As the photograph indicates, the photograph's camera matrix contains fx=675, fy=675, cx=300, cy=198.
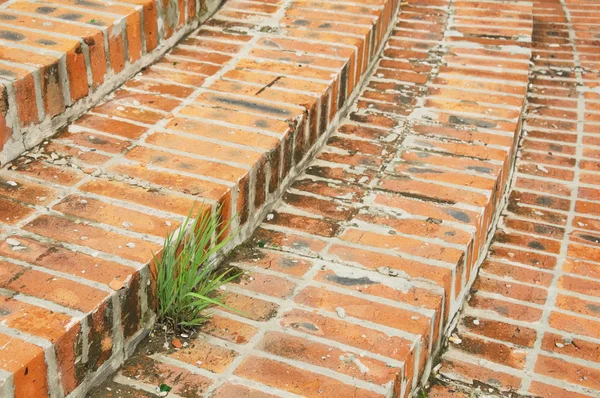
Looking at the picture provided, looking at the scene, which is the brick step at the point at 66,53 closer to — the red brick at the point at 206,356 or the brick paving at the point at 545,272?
the red brick at the point at 206,356

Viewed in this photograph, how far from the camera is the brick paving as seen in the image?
1.67m

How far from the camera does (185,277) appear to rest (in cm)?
148

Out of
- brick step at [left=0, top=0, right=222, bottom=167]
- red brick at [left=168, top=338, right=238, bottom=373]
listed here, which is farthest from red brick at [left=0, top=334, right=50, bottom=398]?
brick step at [left=0, top=0, right=222, bottom=167]

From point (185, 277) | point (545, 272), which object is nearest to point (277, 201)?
point (185, 277)

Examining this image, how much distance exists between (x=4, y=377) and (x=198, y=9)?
163cm

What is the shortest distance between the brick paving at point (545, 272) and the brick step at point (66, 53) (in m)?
1.23

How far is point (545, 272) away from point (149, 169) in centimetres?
116

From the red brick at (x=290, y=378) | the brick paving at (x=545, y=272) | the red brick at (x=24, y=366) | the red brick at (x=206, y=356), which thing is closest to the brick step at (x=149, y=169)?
the red brick at (x=24, y=366)

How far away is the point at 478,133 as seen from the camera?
2186 mm

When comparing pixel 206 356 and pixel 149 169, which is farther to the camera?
pixel 149 169

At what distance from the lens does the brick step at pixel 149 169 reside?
133 centimetres

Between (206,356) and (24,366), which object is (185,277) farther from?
(24,366)

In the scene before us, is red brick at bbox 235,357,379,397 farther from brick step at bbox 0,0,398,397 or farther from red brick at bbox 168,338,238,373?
brick step at bbox 0,0,398,397

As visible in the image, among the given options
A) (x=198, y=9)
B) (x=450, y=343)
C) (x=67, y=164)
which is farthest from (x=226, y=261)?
(x=198, y=9)
